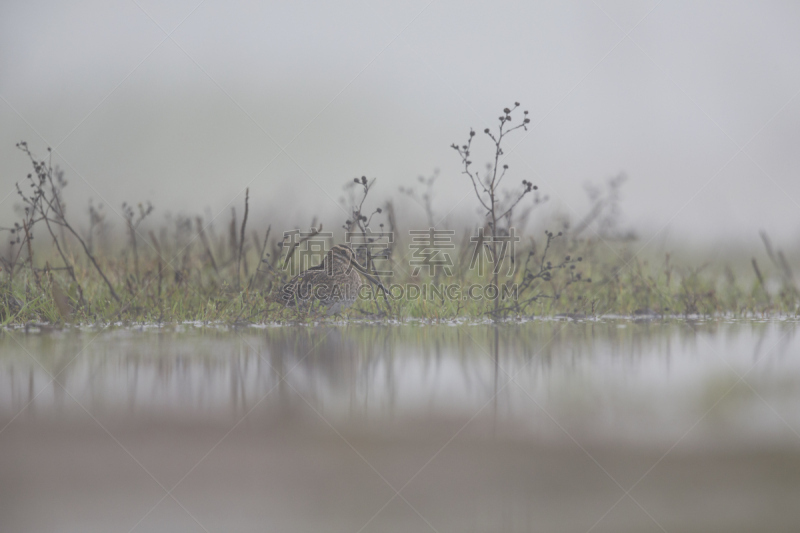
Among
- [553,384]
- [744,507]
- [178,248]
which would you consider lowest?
[744,507]

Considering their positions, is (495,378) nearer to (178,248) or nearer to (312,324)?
(312,324)

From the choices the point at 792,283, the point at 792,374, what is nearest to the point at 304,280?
the point at 792,374

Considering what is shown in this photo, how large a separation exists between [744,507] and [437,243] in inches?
126

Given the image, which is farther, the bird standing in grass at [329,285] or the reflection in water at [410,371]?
the bird standing in grass at [329,285]

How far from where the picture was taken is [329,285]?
411 centimetres

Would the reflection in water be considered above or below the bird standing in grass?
below

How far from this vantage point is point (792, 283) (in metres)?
4.60

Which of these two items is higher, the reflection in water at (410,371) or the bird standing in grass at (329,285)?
the bird standing in grass at (329,285)

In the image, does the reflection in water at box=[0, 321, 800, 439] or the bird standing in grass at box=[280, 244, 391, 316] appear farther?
the bird standing in grass at box=[280, 244, 391, 316]

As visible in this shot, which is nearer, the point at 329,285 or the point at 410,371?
the point at 410,371

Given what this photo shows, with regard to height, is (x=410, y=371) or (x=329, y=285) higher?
(x=329, y=285)

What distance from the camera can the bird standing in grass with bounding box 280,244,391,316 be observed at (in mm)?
4129

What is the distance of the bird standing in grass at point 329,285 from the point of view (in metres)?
4.13

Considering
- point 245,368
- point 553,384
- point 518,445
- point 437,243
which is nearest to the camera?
point 518,445
